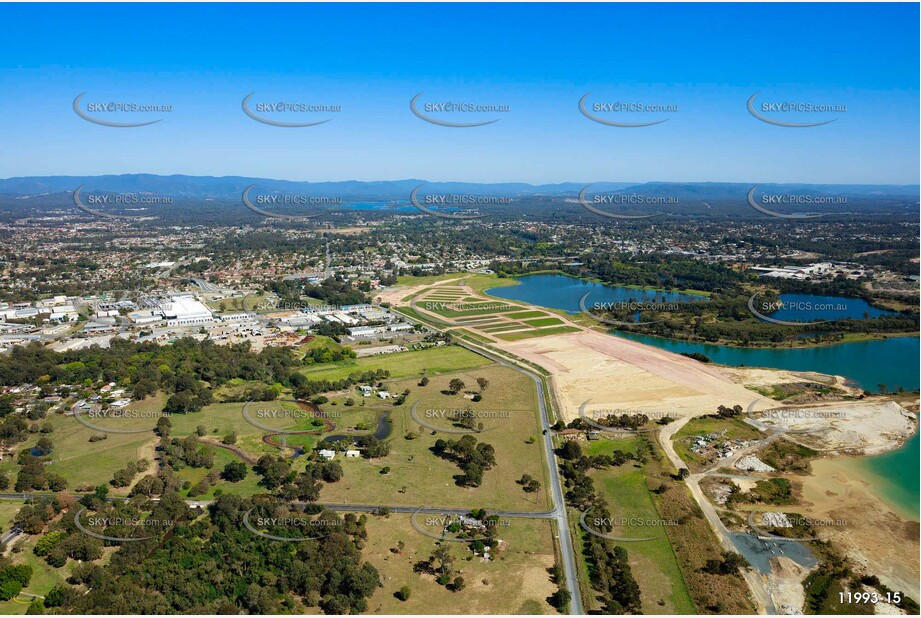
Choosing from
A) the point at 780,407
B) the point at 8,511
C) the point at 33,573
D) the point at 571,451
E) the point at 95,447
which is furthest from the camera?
the point at 780,407

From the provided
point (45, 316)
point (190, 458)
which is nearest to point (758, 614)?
point (190, 458)

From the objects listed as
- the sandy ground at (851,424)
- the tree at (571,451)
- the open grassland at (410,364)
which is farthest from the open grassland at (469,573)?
the open grassland at (410,364)

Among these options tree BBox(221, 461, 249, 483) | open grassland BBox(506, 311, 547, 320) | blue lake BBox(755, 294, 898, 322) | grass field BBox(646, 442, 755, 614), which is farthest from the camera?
open grassland BBox(506, 311, 547, 320)

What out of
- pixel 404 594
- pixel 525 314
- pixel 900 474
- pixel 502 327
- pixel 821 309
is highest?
pixel 821 309

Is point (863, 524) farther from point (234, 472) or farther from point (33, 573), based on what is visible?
point (33, 573)

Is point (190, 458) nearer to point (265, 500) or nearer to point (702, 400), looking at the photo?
point (265, 500)

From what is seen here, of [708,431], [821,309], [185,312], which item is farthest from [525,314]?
[185,312]

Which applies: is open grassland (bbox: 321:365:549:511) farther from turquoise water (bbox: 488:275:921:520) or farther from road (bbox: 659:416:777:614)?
turquoise water (bbox: 488:275:921:520)

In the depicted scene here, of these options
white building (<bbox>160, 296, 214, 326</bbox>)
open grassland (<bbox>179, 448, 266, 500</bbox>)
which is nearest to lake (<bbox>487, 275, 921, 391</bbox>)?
open grassland (<bbox>179, 448, 266, 500</bbox>)
